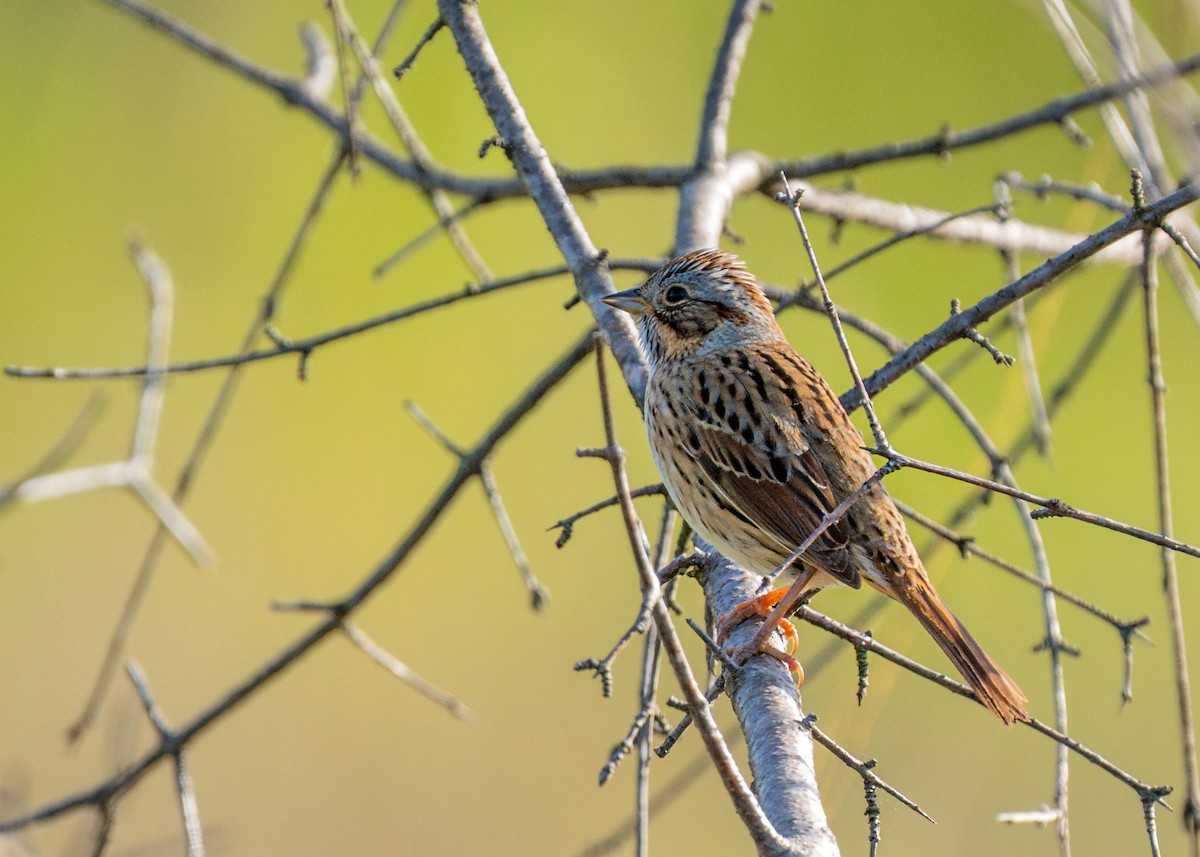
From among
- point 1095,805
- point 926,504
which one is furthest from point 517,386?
point 1095,805

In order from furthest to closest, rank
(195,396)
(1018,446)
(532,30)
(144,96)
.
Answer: (532,30) < (144,96) < (195,396) < (1018,446)

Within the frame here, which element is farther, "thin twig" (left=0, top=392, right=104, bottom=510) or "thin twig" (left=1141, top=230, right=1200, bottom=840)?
"thin twig" (left=0, top=392, right=104, bottom=510)

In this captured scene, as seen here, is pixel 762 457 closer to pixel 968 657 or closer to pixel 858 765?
pixel 968 657

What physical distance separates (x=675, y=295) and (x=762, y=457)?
57 centimetres

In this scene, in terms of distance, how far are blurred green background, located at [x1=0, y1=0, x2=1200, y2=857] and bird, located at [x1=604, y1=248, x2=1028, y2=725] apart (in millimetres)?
1792

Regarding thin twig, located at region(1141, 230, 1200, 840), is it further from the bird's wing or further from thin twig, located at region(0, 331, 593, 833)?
thin twig, located at region(0, 331, 593, 833)

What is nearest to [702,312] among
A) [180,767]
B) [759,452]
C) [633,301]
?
[633,301]

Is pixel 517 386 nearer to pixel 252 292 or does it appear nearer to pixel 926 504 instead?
pixel 252 292

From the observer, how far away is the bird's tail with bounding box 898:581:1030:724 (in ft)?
8.49

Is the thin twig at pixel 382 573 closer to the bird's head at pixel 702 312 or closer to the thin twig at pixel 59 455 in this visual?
the bird's head at pixel 702 312

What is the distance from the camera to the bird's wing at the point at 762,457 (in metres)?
2.97

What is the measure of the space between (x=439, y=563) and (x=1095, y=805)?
10.5 ft

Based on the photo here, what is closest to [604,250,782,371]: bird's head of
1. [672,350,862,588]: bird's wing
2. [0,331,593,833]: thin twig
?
[672,350,862,588]: bird's wing

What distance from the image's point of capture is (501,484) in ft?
20.4
